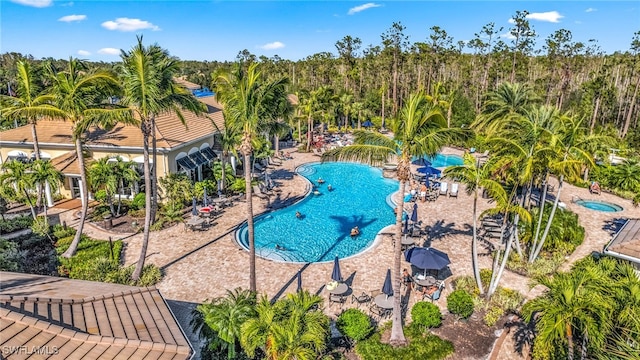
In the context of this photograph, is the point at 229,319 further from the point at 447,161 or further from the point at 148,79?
the point at 447,161

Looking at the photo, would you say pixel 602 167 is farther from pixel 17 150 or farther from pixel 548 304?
pixel 17 150

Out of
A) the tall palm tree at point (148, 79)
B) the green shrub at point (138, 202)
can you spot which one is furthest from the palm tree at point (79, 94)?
the green shrub at point (138, 202)

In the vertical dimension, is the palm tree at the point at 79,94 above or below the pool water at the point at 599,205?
above

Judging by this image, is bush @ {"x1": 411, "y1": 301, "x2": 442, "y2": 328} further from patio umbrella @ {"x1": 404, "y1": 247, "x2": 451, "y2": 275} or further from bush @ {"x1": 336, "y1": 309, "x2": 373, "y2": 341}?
patio umbrella @ {"x1": 404, "y1": 247, "x2": 451, "y2": 275}

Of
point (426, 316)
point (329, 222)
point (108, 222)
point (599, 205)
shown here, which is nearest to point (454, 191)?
point (599, 205)

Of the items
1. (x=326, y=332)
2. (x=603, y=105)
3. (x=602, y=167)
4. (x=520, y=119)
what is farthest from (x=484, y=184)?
(x=603, y=105)

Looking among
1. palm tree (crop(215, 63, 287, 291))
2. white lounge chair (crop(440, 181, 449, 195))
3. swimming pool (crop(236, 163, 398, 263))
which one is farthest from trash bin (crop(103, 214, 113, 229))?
white lounge chair (crop(440, 181, 449, 195))

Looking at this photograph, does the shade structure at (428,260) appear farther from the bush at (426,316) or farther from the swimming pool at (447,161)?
the swimming pool at (447,161)
